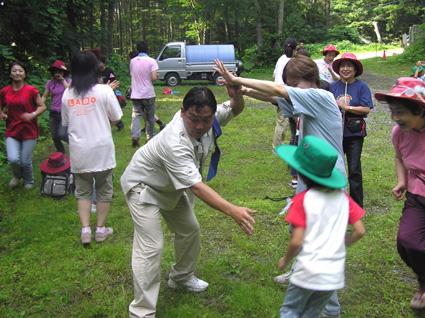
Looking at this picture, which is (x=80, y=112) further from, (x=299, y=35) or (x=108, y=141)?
(x=299, y=35)

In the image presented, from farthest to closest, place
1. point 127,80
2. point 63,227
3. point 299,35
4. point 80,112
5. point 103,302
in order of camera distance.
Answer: point 299,35 → point 127,80 → point 63,227 → point 80,112 → point 103,302

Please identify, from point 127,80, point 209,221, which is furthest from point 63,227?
point 127,80

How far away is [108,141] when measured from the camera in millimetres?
4586

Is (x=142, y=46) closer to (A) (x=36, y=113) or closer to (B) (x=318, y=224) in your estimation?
(A) (x=36, y=113)

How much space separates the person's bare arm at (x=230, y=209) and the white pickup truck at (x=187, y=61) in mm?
18283

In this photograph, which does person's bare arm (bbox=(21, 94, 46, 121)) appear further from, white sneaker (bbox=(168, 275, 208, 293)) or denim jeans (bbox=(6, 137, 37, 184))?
white sneaker (bbox=(168, 275, 208, 293))

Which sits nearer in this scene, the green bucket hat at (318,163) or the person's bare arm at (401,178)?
the green bucket hat at (318,163)

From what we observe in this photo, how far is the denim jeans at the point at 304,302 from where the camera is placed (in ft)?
8.11

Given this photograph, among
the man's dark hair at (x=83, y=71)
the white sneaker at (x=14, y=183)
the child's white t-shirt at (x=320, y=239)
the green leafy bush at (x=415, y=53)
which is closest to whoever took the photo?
the child's white t-shirt at (x=320, y=239)

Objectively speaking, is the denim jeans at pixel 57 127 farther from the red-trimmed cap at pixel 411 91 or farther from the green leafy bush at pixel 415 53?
the green leafy bush at pixel 415 53

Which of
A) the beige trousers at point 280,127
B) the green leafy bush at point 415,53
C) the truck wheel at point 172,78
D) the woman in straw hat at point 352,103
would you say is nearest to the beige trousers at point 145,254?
the woman in straw hat at point 352,103

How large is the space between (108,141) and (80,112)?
0.40 meters

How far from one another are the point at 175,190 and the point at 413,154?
1784 mm

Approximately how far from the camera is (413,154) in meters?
3.33
